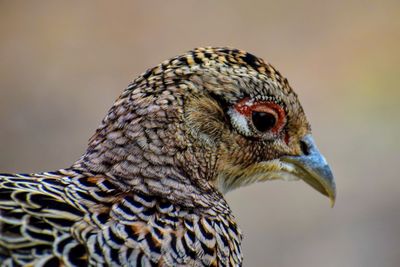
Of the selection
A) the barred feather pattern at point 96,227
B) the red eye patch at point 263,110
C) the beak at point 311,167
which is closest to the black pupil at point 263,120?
the red eye patch at point 263,110

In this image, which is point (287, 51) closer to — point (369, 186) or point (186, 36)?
point (186, 36)

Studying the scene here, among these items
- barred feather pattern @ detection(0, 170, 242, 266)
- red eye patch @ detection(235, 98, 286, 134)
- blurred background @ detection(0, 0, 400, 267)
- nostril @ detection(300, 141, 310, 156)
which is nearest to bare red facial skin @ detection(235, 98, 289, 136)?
red eye patch @ detection(235, 98, 286, 134)

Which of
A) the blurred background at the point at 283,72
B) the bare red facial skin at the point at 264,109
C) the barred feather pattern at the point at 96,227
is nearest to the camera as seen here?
the barred feather pattern at the point at 96,227

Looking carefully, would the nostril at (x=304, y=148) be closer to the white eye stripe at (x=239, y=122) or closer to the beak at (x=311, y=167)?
the beak at (x=311, y=167)

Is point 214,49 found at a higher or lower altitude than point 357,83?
lower

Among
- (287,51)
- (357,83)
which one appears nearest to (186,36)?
(287,51)

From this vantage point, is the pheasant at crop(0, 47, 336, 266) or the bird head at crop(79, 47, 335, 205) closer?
the pheasant at crop(0, 47, 336, 266)

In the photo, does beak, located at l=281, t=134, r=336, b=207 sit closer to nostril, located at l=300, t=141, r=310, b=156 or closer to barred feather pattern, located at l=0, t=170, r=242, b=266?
nostril, located at l=300, t=141, r=310, b=156
